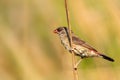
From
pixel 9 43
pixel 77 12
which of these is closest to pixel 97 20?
pixel 77 12

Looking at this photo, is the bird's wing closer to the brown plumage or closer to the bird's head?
the brown plumage

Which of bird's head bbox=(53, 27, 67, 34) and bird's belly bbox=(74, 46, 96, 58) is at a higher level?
bird's head bbox=(53, 27, 67, 34)

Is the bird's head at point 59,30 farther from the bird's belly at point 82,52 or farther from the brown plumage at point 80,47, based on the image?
the bird's belly at point 82,52

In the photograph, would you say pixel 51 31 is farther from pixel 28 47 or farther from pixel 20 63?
pixel 20 63

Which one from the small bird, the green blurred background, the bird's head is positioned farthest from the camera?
the bird's head

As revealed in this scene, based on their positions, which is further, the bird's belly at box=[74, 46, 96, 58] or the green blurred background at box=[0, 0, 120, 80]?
the bird's belly at box=[74, 46, 96, 58]

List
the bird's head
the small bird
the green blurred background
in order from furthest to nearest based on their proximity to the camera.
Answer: the bird's head → the small bird → the green blurred background

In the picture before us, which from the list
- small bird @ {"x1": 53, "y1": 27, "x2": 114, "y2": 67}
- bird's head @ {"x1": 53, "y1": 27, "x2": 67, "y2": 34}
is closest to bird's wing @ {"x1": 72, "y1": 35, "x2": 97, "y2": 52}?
small bird @ {"x1": 53, "y1": 27, "x2": 114, "y2": 67}

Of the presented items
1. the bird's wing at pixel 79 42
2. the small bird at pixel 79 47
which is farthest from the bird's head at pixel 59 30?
the bird's wing at pixel 79 42
